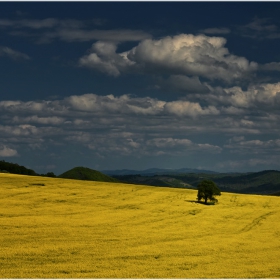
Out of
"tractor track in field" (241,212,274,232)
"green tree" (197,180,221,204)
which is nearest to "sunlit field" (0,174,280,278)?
"tractor track in field" (241,212,274,232)

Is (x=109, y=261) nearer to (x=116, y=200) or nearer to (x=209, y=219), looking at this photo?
(x=209, y=219)

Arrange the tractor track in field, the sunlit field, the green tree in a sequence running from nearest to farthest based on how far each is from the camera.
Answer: the sunlit field
the tractor track in field
the green tree

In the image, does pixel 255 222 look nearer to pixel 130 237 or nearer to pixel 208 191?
pixel 208 191

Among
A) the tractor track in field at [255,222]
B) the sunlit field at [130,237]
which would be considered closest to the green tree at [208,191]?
the sunlit field at [130,237]

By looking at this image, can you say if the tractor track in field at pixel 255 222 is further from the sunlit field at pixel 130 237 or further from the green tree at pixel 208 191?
the green tree at pixel 208 191

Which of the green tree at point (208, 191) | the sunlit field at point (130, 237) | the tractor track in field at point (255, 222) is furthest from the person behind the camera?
the green tree at point (208, 191)

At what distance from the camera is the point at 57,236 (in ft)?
126

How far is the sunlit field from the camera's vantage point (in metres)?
28.1

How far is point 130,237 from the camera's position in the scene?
39.4 metres

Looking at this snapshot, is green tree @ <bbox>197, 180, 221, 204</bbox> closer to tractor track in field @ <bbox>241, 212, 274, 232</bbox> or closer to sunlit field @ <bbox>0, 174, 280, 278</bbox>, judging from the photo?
sunlit field @ <bbox>0, 174, 280, 278</bbox>

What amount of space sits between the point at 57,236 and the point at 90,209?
66.2 feet

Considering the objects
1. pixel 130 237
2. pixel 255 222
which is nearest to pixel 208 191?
pixel 255 222

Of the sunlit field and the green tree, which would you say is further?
the green tree

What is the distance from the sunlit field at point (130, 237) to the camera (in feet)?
92.3
